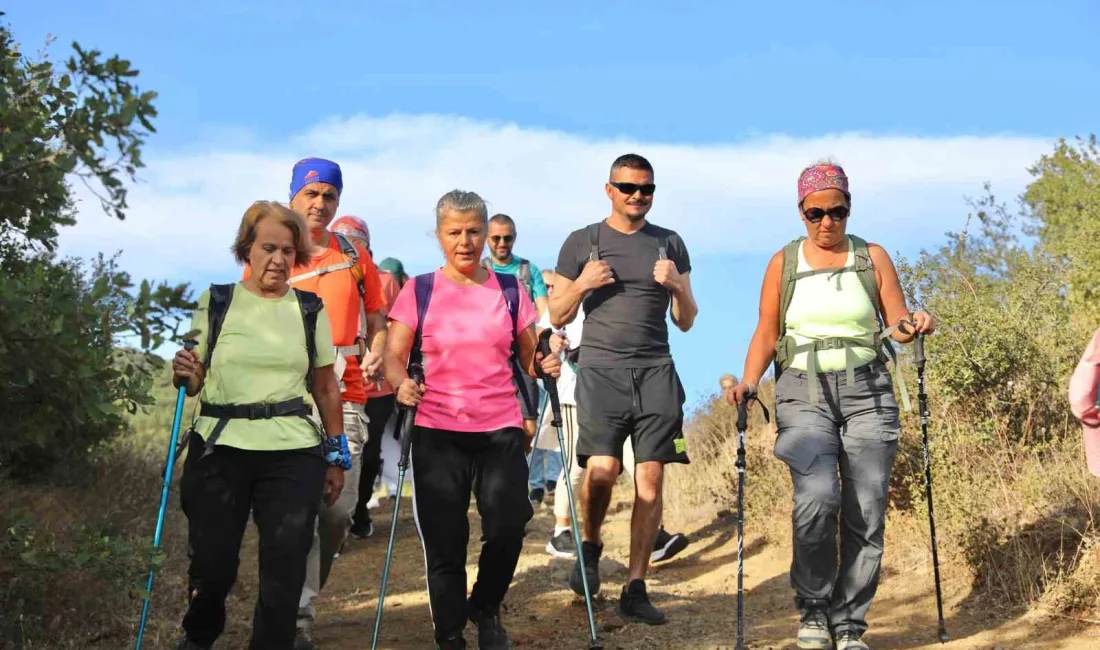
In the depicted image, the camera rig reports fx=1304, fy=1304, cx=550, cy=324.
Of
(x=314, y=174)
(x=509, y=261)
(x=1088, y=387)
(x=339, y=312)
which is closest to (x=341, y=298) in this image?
(x=339, y=312)

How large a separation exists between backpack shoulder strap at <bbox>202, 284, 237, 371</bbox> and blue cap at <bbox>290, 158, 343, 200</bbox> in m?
1.64

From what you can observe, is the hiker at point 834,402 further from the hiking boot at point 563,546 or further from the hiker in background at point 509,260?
the hiker in background at point 509,260

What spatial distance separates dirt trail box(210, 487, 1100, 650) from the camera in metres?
7.30

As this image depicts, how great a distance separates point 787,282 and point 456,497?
2.03 meters

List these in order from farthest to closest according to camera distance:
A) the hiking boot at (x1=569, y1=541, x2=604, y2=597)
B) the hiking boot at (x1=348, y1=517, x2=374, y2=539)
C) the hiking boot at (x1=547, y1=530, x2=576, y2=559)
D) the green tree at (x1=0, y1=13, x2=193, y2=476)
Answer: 1. the hiking boot at (x1=348, y1=517, x2=374, y2=539)
2. the hiking boot at (x1=547, y1=530, x2=576, y2=559)
3. the hiking boot at (x1=569, y1=541, x2=604, y2=597)
4. the green tree at (x1=0, y1=13, x2=193, y2=476)

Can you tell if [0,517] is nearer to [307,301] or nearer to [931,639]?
[307,301]

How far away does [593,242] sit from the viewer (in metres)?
7.71

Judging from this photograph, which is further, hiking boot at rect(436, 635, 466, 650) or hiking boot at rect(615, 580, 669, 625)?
hiking boot at rect(615, 580, 669, 625)

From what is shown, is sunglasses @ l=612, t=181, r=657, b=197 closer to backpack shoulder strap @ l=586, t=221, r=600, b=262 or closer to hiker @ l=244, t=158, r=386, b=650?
backpack shoulder strap @ l=586, t=221, r=600, b=262

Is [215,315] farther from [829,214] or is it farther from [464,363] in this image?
[829,214]

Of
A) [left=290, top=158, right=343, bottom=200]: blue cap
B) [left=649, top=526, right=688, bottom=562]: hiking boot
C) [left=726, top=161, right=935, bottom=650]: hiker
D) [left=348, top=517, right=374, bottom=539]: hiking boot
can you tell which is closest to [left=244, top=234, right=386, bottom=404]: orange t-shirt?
[left=290, top=158, right=343, bottom=200]: blue cap

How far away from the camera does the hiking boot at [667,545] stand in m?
9.99

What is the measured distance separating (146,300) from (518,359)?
6.59 ft

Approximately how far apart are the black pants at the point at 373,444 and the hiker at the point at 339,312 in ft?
7.26
